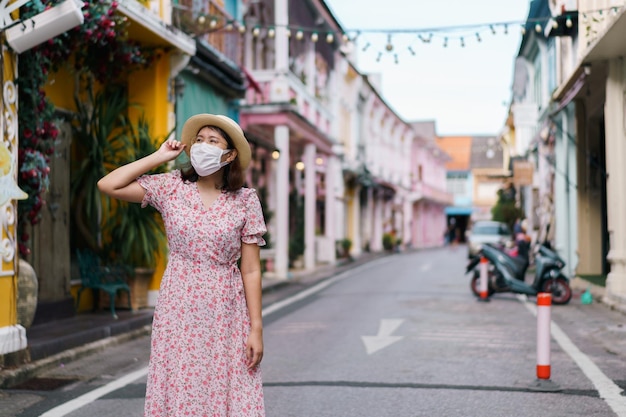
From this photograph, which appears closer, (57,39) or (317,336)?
(57,39)

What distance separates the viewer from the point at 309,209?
23078mm

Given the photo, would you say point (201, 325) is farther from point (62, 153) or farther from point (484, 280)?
point (484, 280)

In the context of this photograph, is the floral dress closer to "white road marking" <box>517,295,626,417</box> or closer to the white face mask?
the white face mask

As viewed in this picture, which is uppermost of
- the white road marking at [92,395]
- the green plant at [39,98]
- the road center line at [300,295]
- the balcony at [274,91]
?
the balcony at [274,91]

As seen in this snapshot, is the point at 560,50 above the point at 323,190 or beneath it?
above

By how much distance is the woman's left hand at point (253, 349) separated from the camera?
11.8 ft

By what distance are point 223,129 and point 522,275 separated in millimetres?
11502

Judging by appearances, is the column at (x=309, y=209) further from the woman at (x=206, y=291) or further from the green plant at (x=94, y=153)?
the woman at (x=206, y=291)

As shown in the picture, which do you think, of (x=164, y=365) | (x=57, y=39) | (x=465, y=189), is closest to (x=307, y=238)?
(x=57, y=39)

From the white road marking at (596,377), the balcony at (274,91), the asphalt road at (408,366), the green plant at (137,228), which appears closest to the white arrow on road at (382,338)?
the asphalt road at (408,366)

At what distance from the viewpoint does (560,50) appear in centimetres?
1989

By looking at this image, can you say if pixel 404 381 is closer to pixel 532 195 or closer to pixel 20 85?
pixel 20 85

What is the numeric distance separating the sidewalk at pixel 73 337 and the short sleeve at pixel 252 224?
4011mm

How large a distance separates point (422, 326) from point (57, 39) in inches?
227
